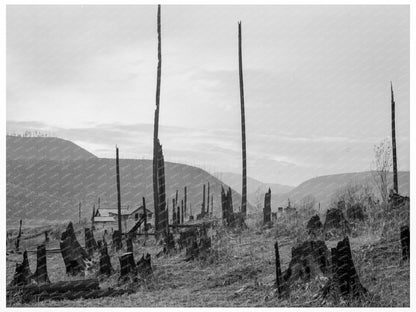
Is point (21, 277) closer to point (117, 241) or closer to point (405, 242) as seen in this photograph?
point (117, 241)

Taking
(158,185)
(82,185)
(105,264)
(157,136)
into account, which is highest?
(157,136)

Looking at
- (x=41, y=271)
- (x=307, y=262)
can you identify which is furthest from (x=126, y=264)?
(x=307, y=262)

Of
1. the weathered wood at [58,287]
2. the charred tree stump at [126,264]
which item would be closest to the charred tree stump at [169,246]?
the charred tree stump at [126,264]

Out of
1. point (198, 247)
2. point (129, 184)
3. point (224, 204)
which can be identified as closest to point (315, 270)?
point (198, 247)

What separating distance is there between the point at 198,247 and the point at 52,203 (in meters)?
83.5

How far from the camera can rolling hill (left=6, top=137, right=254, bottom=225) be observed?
89375 millimetres

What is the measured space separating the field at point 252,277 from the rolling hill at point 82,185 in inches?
2878

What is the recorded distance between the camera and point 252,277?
434 inches

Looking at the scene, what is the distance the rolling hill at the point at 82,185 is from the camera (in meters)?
89.4

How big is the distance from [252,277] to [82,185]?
106208mm

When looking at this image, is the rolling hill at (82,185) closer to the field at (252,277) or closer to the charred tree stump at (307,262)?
the field at (252,277)

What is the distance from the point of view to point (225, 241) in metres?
15.7

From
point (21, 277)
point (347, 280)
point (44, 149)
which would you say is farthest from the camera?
point (44, 149)

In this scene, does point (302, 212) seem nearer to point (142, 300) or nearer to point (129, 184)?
point (142, 300)
